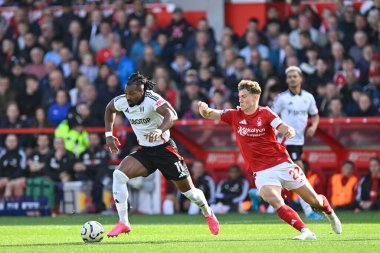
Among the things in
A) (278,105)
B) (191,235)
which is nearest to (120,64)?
(278,105)

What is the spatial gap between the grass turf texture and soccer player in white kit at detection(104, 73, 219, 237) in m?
0.51

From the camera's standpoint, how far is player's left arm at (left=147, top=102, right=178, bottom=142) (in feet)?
42.9

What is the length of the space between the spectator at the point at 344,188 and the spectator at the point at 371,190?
5.6 inches

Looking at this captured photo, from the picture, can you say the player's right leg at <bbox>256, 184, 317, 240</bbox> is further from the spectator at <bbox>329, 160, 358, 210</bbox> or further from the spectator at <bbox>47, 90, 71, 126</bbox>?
the spectator at <bbox>47, 90, 71, 126</bbox>

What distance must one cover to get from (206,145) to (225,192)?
61.4 inches

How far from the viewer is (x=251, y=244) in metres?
12.4

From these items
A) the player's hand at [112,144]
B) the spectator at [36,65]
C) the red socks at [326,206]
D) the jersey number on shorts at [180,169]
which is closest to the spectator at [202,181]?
the spectator at [36,65]

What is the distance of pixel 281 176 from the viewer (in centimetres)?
1305

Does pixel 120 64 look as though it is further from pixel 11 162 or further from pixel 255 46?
pixel 11 162

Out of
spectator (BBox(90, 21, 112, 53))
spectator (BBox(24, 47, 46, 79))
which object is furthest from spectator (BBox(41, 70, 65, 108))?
spectator (BBox(90, 21, 112, 53))

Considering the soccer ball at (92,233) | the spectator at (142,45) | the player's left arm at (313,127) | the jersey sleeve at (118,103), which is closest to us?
the soccer ball at (92,233)

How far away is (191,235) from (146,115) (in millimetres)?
1683

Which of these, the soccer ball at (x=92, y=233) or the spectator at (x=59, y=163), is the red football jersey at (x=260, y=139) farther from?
the spectator at (x=59, y=163)

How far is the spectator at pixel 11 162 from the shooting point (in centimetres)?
2114
